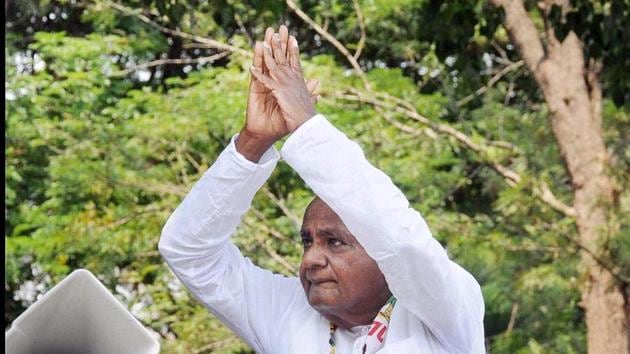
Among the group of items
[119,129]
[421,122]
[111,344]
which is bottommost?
[119,129]

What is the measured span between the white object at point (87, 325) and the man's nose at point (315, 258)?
0.57 metres

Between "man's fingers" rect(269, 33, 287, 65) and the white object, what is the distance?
61 centimetres

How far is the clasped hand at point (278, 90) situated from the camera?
246cm

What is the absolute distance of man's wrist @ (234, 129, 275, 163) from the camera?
8.57 feet

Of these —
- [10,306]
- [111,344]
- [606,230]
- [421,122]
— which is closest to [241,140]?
[111,344]

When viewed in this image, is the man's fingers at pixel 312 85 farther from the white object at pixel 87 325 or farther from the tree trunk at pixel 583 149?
the tree trunk at pixel 583 149

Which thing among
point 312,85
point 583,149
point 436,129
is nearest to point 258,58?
point 312,85

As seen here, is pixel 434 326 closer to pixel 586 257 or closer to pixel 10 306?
pixel 586 257

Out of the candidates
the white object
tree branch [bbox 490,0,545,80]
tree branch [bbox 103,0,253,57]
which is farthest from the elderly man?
tree branch [bbox 103,0,253,57]

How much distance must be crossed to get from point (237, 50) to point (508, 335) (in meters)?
2.97

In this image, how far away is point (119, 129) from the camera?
1219 cm

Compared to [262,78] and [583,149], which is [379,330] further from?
[583,149]

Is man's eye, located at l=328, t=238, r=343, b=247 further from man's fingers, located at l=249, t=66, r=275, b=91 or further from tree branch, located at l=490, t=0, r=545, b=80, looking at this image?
tree branch, located at l=490, t=0, r=545, b=80

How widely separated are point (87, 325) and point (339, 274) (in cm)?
63
